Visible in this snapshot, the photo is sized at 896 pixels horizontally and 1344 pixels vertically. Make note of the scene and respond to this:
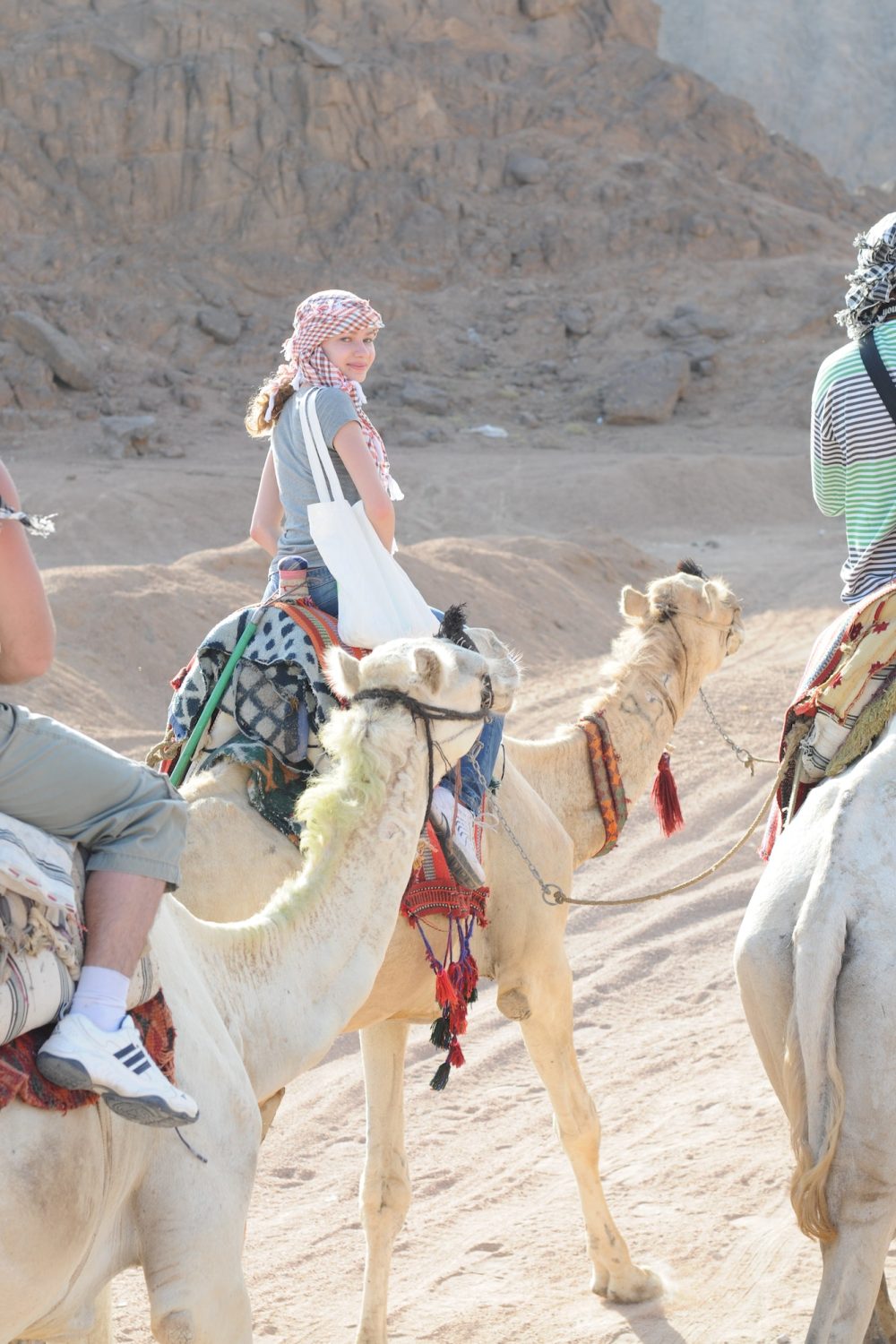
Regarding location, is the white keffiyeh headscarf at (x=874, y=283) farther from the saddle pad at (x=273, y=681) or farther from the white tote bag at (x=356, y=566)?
the saddle pad at (x=273, y=681)

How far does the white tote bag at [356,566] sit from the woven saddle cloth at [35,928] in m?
2.22

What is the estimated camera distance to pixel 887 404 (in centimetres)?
489

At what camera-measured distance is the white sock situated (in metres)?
3.08

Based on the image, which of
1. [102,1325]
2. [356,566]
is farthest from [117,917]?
[356,566]

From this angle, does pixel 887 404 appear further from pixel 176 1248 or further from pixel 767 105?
pixel 767 105

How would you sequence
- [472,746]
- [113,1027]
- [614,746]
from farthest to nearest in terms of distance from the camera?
1. [614,746]
2. [472,746]
3. [113,1027]

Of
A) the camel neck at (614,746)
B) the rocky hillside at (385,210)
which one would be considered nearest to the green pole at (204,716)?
the camel neck at (614,746)

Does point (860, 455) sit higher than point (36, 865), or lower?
higher

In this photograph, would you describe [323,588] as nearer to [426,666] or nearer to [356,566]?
[356,566]

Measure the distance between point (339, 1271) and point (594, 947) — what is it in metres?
3.35

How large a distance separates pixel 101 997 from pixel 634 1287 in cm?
307

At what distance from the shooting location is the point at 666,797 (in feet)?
21.4

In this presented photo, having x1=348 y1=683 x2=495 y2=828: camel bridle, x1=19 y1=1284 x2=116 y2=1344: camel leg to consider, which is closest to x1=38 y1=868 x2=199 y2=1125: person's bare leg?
x1=348 y1=683 x2=495 y2=828: camel bridle

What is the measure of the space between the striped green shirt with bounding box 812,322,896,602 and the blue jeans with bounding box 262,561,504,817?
127cm
